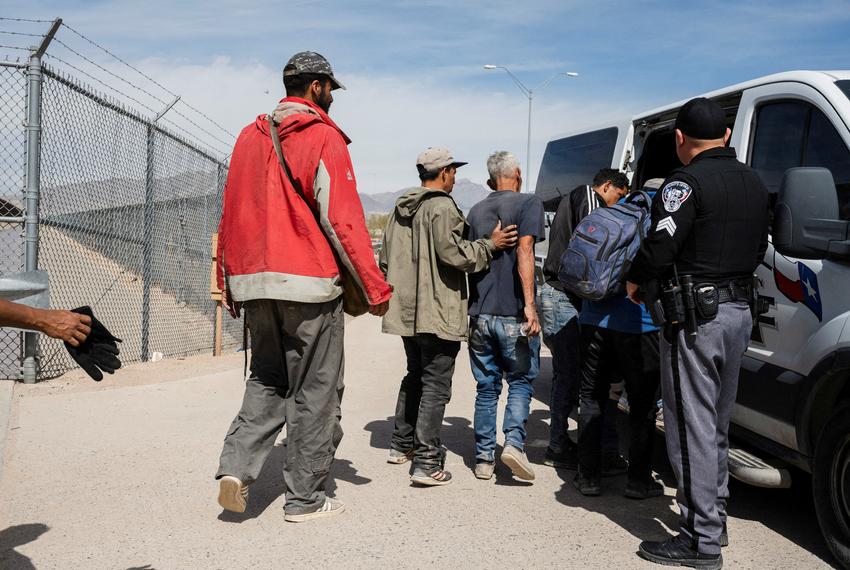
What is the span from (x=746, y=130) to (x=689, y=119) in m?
1.18

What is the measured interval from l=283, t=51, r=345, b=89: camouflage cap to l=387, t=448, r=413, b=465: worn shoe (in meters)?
2.51

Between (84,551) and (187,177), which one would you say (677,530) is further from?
(187,177)

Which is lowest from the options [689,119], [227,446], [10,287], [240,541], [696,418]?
[240,541]

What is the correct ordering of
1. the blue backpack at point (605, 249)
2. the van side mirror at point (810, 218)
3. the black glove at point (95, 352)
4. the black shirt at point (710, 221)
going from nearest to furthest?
the black glove at point (95, 352)
the van side mirror at point (810, 218)
the black shirt at point (710, 221)
the blue backpack at point (605, 249)

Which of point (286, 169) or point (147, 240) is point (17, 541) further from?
point (147, 240)

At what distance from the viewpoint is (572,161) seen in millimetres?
8242

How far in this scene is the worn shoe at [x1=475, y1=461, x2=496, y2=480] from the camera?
5.21 metres

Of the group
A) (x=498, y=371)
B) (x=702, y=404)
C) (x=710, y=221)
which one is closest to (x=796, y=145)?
(x=710, y=221)

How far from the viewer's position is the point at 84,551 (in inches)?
151

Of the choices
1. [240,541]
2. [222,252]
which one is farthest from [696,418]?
[222,252]

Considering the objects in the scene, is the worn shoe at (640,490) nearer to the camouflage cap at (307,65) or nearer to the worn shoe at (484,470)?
the worn shoe at (484,470)

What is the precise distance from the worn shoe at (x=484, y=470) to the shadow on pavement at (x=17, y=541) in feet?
8.12

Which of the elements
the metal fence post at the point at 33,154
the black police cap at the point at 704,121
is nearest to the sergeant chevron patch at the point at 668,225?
the black police cap at the point at 704,121

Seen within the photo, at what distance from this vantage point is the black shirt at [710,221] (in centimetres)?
371
